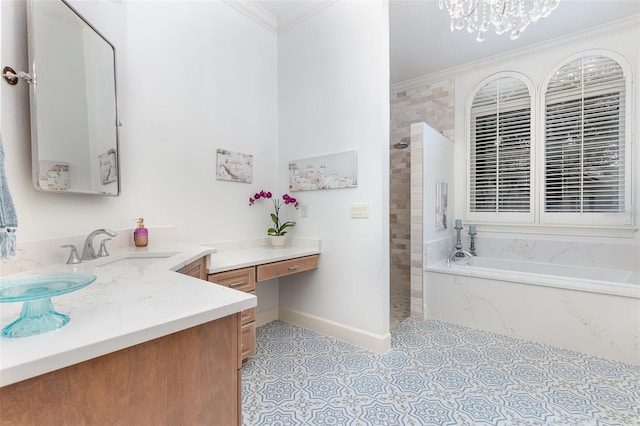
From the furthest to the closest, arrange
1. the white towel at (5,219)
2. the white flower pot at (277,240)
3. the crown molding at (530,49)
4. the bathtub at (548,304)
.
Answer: the crown molding at (530,49)
the white flower pot at (277,240)
the bathtub at (548,304)
the white towel at (5,219)

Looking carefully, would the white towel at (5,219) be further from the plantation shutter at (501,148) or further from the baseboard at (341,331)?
the plantation shutter at (501,148)

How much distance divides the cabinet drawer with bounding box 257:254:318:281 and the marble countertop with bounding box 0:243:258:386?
90 cm

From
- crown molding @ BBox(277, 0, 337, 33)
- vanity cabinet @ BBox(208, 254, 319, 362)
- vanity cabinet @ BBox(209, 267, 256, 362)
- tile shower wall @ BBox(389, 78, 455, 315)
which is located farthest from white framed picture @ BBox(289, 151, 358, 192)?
tile shower wall @ BBox(389, 78, 455, 315)

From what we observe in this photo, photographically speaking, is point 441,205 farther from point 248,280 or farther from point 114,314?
point 114,314

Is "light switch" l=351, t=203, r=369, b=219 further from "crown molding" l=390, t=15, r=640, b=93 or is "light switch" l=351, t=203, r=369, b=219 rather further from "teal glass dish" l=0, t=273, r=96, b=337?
"crown molding" l=390, t=15, r=640, b=93

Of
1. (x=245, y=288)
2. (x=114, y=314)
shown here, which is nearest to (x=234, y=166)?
(x=245, y=288)

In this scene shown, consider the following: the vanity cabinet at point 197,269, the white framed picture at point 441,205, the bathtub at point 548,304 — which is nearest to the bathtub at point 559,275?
the bathtub at point 548,304

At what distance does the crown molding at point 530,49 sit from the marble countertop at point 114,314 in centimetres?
382

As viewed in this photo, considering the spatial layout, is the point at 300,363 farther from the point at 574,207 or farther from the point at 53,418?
the point at 574,207

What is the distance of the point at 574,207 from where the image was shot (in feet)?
10.0

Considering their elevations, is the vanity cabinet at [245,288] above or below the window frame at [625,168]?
below

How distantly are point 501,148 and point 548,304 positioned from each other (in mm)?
1819

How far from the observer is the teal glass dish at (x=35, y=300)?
63 centimetres

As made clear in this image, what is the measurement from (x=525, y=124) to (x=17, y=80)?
4087 mm
